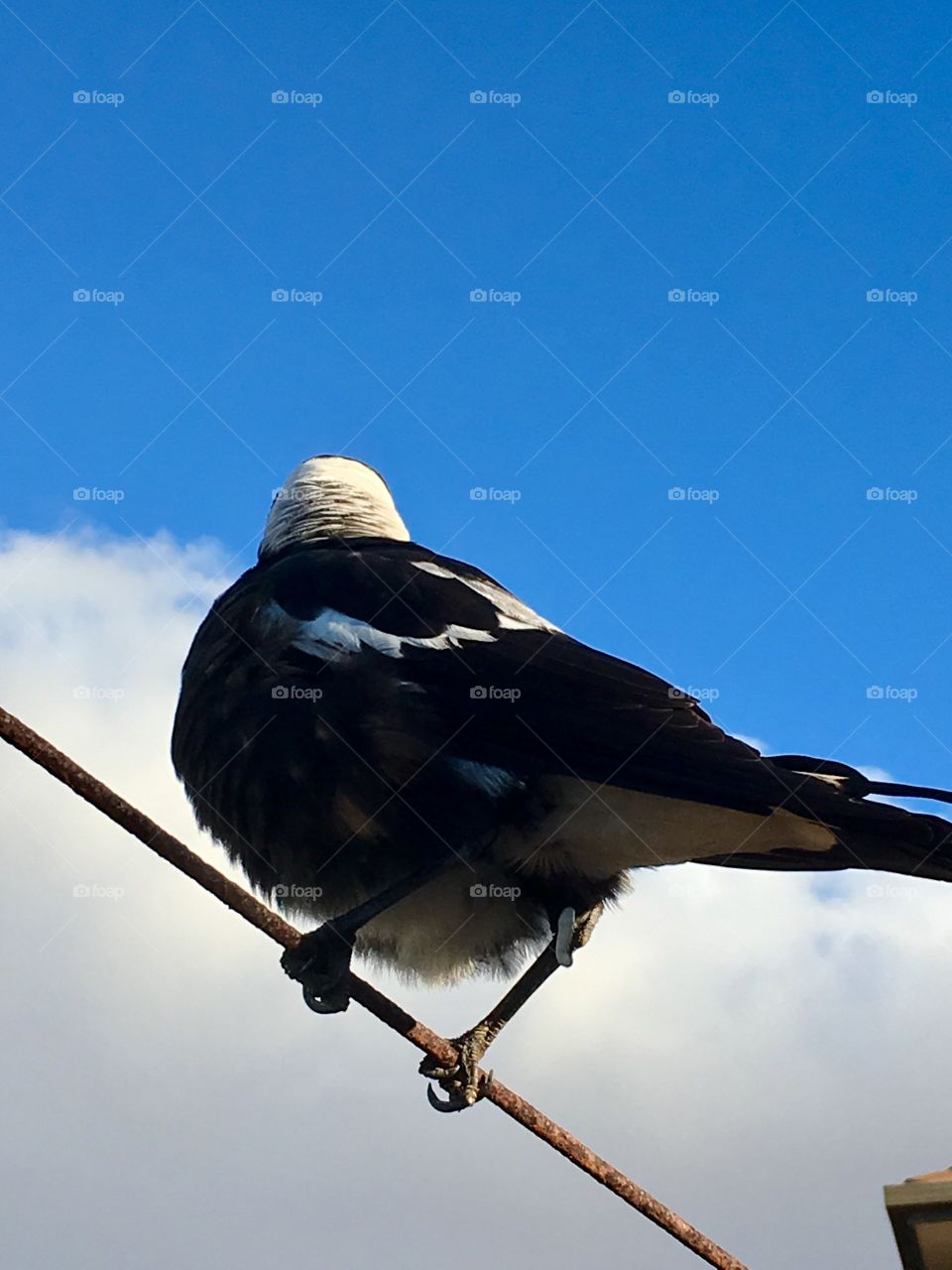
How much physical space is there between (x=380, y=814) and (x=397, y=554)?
0.73 m

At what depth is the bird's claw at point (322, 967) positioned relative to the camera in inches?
113

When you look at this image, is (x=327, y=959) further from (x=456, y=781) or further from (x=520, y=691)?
(x=520, y=691)

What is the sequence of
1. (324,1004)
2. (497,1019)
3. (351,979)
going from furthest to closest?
1. (497,1019)
2. (324,1004)
3. (351,979)

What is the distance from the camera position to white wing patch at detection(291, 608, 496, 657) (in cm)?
309

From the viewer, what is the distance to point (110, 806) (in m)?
1.95

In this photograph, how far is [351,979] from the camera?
2.53 m

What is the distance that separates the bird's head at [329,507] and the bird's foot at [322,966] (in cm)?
123

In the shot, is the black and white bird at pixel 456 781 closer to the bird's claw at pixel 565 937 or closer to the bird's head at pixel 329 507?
the bird's claw at pixel 565 937

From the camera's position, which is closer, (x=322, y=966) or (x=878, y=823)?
(x=878, y=823)

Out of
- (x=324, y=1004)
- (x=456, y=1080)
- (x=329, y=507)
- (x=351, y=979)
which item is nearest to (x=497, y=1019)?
(x=456, y=1080)

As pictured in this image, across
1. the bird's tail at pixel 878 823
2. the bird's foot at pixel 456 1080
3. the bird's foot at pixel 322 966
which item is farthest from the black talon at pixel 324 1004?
the bird's tail at pixel 878 823

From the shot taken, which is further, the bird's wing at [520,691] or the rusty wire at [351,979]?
the bird's wing at [520,691]

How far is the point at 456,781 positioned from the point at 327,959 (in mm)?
421

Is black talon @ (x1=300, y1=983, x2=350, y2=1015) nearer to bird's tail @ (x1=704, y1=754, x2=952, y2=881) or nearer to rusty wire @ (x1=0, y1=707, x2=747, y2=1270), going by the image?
rusty wire @ (x1=0, y1=707, x2=747, y2=1270)
